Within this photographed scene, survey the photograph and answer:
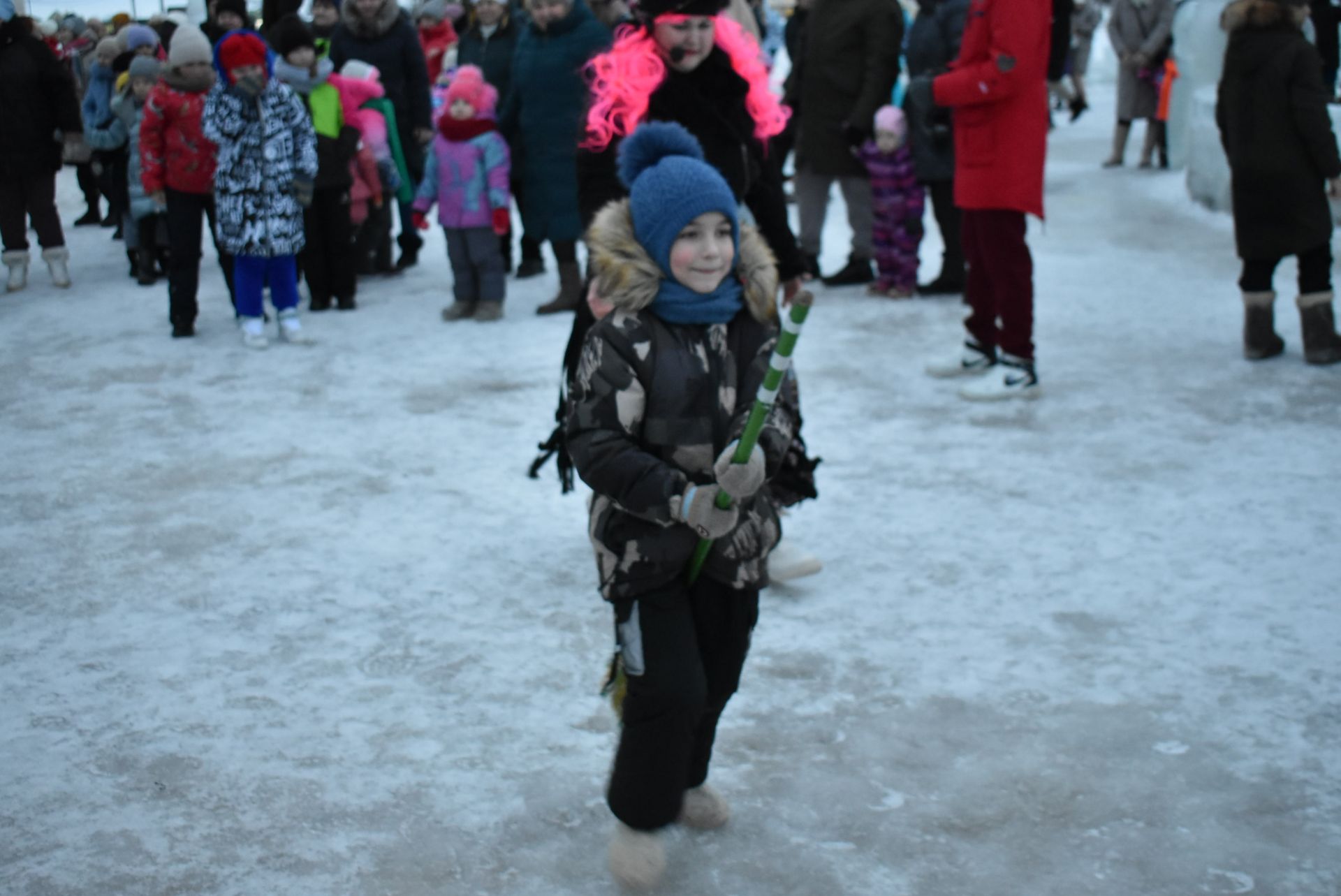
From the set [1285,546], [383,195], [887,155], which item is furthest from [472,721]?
[383,195]

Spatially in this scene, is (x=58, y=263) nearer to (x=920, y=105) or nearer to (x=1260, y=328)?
(x=920, y=105)

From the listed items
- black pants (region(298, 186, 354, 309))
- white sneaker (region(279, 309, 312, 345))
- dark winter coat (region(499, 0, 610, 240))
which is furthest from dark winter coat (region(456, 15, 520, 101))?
white sneaker (region(279, 309, 312, 345))

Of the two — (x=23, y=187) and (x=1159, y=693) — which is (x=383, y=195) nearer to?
(x=23, y=187)

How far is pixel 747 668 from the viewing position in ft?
11.5

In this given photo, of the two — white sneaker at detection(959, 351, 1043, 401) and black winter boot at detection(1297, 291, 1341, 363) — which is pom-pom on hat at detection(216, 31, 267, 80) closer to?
white sneaker at detection(959, 351, 1043, 401)

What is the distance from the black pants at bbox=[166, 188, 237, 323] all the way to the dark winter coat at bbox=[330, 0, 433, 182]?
1.84 m

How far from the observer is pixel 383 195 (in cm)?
882

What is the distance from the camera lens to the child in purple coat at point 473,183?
7.63 metres

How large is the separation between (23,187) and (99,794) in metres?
6.73

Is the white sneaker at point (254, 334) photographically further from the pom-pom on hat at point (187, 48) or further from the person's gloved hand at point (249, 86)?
the pom-pom on hat at point (187, 48)

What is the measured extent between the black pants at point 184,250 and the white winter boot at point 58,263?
1.97m

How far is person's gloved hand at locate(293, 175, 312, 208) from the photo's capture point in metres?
7.12

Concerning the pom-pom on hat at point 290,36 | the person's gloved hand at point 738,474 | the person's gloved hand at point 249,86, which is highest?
the pom-pom on hat at point 290,36

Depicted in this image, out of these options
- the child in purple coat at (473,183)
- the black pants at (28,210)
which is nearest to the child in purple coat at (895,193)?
the child in purple coat at (473,183)
